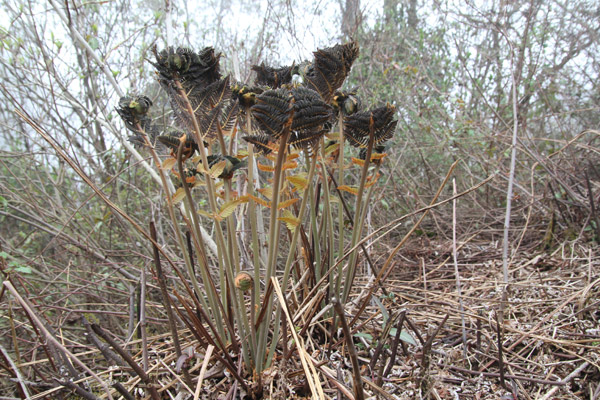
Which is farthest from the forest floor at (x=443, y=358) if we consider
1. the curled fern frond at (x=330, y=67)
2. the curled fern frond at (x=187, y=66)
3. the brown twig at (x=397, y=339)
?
the curled fern frond at (x=187, y=66)

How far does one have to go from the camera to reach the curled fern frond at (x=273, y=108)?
32.6 inches

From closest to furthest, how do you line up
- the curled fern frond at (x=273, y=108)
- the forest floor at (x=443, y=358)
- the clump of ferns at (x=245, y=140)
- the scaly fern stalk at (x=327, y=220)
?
the curled fern frond at (x=273, y=108)
the clump of ferns at (x=245, y=140)
the forest floor at (x=443, y=358)
the scaly fern stalk at (x=327, y=220)

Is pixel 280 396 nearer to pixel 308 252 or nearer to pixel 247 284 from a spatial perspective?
pixel 247 284

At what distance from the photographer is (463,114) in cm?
431

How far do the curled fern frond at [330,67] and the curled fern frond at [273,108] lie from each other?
0.21m

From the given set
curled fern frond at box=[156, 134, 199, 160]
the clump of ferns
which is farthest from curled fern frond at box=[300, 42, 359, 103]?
curled fern frond at box=[156, 134, 199, 160]

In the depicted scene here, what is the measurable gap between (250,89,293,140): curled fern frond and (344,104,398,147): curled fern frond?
0.93 ft

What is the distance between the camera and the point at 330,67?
3.29ft

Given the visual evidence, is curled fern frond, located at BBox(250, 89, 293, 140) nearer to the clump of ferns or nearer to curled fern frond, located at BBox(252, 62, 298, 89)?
the clump of ferns

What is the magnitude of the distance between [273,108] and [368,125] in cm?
35

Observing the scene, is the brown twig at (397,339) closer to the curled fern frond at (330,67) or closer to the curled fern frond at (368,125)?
the curled fern frond at (368,125)

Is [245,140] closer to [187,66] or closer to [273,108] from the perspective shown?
[273,108]

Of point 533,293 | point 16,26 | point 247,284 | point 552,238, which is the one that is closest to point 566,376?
point 533,293

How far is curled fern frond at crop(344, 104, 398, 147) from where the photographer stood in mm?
1035
